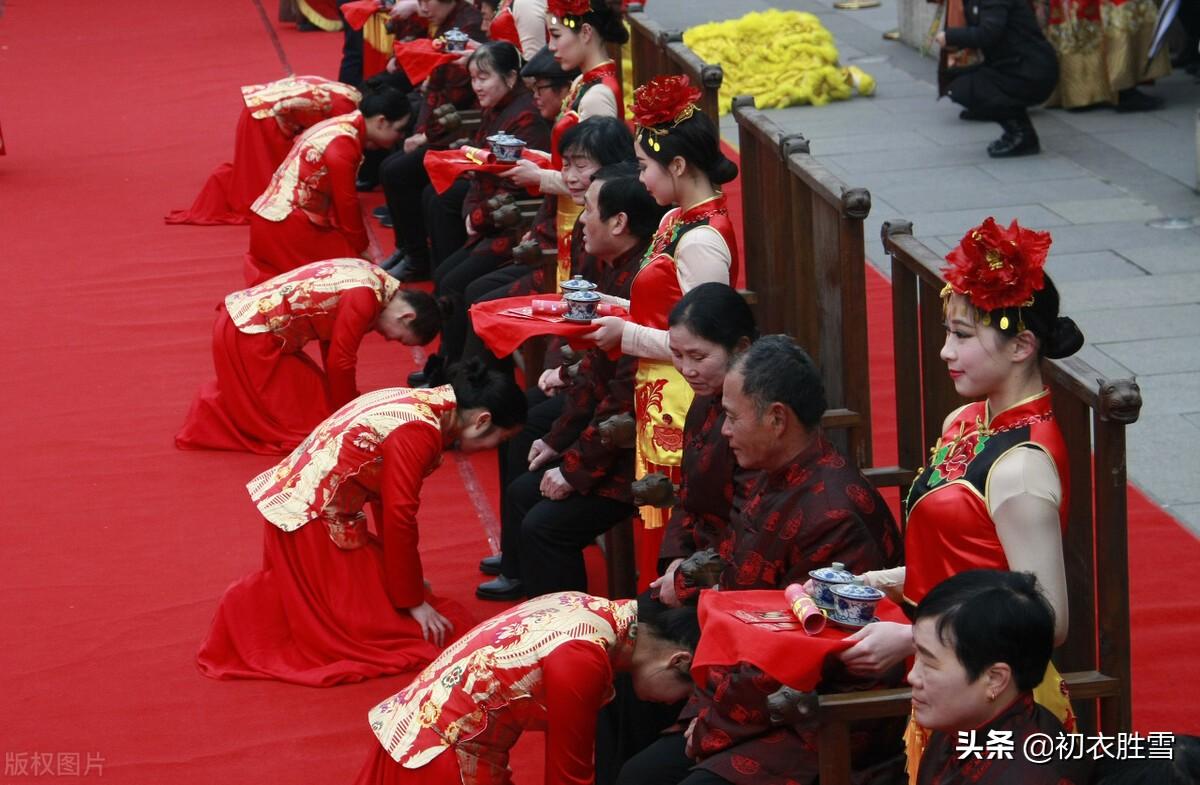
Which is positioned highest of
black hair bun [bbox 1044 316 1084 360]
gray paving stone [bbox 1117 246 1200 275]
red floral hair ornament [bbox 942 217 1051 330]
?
red floral hair ornament [bbox 942 217 1051 330]

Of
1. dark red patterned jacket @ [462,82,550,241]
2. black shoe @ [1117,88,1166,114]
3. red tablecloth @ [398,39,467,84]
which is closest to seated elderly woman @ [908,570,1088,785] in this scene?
dark red patterned jacket @ [462,82,550,241]

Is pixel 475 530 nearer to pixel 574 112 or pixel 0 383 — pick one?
pixel 574 112

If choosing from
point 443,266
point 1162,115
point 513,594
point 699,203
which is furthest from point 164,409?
point 1162,115

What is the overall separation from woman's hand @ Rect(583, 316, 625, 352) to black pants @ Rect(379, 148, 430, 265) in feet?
9.83

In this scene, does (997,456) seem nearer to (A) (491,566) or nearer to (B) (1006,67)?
(A) (491,566)

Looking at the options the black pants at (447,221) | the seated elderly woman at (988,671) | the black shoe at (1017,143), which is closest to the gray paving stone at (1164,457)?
the seated elderly woman at (988,671)

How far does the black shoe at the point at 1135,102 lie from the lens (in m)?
8.01

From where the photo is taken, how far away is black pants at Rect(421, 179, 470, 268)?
6.02 m

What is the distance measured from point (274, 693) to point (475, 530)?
944mm

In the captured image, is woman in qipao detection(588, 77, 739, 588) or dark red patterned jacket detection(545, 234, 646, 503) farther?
dark red patterned jacket detection(545, 234, 646, 503)

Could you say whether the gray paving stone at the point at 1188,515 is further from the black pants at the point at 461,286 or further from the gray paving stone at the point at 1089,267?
the black pants at the point at 461,286

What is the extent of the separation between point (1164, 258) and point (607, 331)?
10.3ft

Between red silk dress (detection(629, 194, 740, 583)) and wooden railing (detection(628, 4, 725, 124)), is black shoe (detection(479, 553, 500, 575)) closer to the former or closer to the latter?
red silk dress (detection(629, 194, 740, 583))

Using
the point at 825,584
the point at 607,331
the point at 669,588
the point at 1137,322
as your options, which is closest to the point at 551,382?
the point at 607,331
